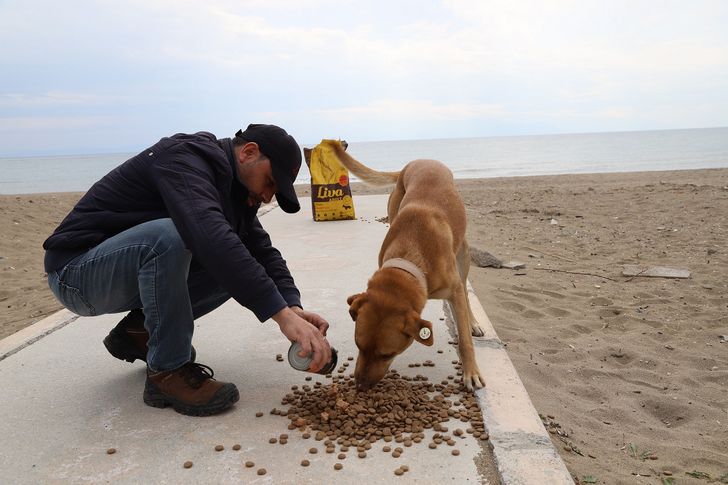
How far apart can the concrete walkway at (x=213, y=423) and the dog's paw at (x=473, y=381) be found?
5 centimetres

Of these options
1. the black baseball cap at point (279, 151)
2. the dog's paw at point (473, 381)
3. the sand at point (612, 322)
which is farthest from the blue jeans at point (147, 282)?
the sand at point (612, 322)

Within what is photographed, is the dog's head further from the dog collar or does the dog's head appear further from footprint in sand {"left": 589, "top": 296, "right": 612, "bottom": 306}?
footprint in sand {"left": 589, "top": 296, "right": 612, "bottom": 306}

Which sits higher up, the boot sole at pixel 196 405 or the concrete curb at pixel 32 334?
the boot sole at pixel 196 405

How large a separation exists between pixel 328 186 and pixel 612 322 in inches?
212

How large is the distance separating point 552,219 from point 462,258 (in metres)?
6.81

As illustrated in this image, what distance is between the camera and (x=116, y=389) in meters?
3.19

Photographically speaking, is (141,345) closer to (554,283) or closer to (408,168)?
(408,168)

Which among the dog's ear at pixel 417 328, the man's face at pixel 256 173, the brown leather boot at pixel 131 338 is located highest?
the man's face at pixel 256 173

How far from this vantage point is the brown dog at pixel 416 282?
2.93m

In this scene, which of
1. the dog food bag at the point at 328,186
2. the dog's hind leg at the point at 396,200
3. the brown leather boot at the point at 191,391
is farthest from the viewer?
the dog food bag at the point at 328,186

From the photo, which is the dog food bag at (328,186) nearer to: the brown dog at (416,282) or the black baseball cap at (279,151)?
the brown dog at (416,282)

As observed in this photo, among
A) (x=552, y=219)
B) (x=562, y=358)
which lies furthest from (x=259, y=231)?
(x=552, y=219)

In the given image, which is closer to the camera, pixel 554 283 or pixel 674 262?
pixel 554 283

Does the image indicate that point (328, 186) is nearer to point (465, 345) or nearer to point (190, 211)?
point (465, 345)
